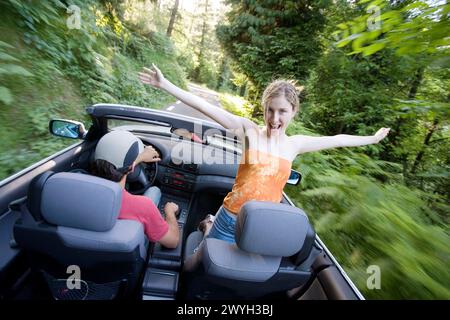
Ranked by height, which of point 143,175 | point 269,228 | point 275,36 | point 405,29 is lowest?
point 143,175

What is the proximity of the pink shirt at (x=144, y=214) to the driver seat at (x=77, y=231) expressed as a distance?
0.12m

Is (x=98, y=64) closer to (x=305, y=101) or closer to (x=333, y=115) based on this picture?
(x=305, y=101)

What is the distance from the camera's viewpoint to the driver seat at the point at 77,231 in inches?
60.1

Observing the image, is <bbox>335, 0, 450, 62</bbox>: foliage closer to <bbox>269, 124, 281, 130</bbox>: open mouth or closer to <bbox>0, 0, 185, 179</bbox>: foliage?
<bbox>269, 124, 281, 130</bbox>: open mouth

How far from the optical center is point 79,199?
152 centimetres

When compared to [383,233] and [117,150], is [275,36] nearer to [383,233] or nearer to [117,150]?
[383,233]

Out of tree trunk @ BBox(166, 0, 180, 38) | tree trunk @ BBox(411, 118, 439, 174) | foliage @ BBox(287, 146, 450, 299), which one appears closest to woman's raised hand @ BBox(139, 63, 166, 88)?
foliage @ BBox(287, 146, 450, 299)

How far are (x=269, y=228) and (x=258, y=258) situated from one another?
31cm

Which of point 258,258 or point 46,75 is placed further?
point 46,75

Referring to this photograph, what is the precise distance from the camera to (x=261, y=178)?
216 cm

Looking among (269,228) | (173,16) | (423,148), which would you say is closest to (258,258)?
(269,228)

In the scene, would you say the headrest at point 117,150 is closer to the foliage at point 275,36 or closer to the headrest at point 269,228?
the headrest at point 269,228

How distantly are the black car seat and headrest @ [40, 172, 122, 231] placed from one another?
0.69 metres
